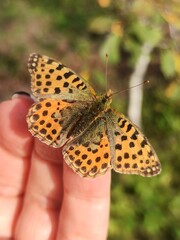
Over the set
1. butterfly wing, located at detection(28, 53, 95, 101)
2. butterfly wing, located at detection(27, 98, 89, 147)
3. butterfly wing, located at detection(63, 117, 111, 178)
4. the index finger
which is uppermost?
butterfly wing, located at detection(28, 53, 95, 101)

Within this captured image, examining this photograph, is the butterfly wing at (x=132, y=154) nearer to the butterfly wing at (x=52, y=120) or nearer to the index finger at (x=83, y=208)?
the index finger at (x=83, y=208)

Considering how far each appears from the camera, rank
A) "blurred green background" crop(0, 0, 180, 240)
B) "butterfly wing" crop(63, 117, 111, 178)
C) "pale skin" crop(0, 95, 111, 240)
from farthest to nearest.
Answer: "blurred green background" crop(0, 0, 180, 240) → "pale skin" crop(0, 95, 111, 240) → "butterfly wing" crop(63, 117, 111, 178)

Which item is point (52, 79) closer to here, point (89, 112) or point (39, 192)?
point (89, 112)

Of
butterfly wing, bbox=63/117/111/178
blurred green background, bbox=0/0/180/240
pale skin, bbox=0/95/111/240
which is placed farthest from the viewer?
blurred green background, bbox=0/0/180/240

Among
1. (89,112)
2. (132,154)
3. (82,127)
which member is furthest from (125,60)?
(132,154)

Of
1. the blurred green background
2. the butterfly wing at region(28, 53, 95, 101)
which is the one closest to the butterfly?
the butterfly wing at region(28, 53, 95, 101)

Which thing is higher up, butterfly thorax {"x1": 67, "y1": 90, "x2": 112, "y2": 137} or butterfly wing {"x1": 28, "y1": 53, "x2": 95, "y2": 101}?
butterfly wing {"x1": 28, "y1": 53, "x2": 95, "y2": 101}

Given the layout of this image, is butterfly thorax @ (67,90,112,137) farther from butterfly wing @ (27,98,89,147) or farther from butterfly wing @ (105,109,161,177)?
butterfly wing @ (105,109,161,177)

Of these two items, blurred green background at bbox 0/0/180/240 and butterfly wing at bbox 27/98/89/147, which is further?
blurred green background at bbox 0/0/180/240
